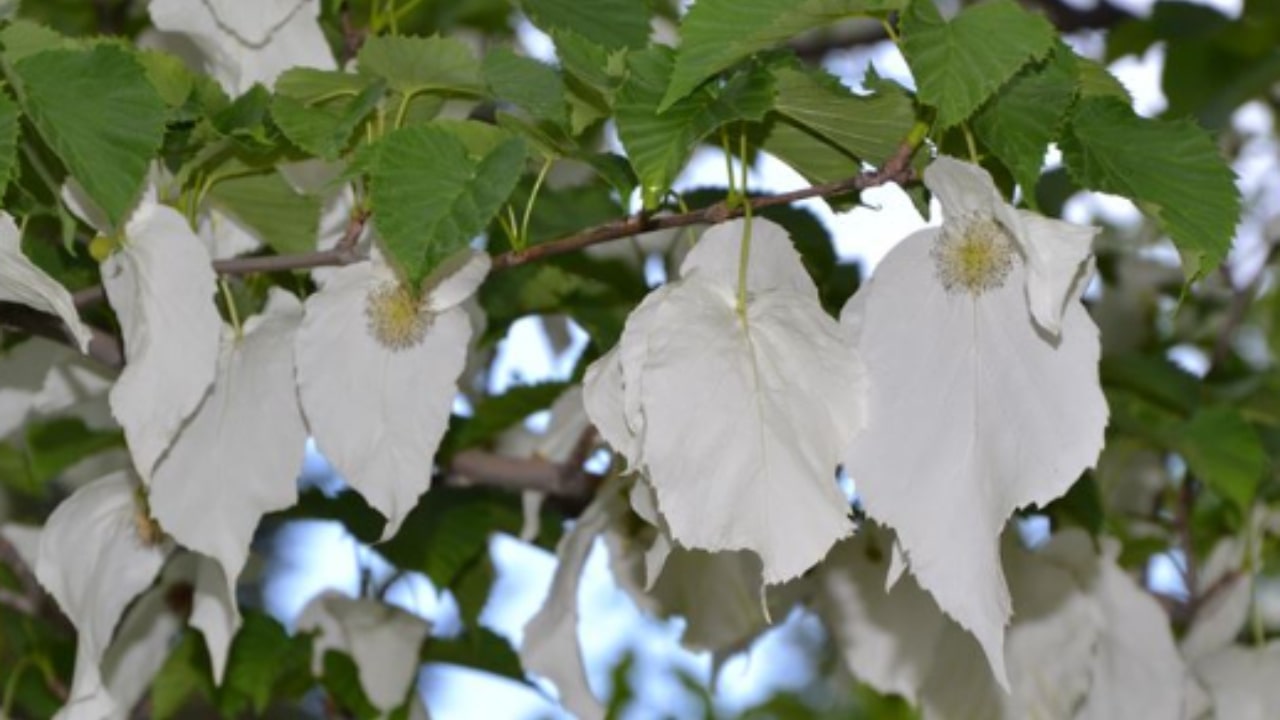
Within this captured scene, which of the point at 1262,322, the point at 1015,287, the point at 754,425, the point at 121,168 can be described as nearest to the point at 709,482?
the point at 754,425

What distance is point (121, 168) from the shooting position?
3.67ft

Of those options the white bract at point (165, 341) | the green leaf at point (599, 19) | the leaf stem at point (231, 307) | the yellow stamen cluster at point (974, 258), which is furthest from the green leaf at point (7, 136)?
the yellow stamen cluster at point (974, 258)

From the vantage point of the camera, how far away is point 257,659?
5.40 feet

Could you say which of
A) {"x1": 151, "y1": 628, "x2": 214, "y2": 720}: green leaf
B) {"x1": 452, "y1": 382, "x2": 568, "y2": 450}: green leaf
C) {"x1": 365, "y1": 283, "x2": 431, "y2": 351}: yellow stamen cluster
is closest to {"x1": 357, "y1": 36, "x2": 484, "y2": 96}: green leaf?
{"x1": 365, "y1": 283, "x2": 431, "y2": 351}: yellow stamen cluster

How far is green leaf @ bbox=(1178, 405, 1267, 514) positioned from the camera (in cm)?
166

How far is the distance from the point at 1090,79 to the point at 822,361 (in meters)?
0.19

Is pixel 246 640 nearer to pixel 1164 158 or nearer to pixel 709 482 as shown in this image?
pixel 709 482

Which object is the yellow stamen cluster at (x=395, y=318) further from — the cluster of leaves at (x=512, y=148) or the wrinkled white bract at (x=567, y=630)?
the wrinkled white bract at (x=567, y=630)

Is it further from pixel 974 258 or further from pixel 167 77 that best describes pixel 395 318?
pixel 974 258

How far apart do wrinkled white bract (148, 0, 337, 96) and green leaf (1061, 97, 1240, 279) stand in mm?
476

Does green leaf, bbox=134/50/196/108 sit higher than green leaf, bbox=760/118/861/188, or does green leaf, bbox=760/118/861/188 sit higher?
green leaf, bbox=134/50/196/108

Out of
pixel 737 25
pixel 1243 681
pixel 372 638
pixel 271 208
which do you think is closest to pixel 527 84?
pixel 737 25

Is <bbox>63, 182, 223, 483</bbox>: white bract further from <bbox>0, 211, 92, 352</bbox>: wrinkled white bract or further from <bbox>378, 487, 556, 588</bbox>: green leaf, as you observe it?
<bbox>378, 487, 556, 588</bbox>: green leaf

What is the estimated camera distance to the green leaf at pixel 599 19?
1.29m
